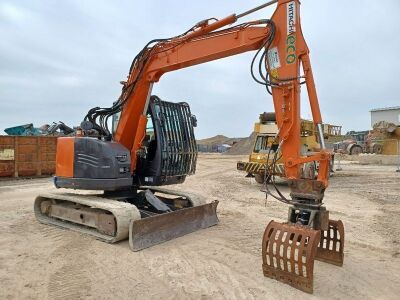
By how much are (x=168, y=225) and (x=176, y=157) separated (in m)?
1.31

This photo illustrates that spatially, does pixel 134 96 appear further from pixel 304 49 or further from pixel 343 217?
pixel 343 217

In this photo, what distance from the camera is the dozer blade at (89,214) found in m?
5.70

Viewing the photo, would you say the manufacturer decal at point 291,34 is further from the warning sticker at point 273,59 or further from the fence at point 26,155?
the fence at point 26,155

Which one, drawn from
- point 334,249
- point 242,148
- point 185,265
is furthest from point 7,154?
point 242,148

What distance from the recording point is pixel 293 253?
4.08 meters

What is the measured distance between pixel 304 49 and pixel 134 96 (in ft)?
10.4

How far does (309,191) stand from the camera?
14.6 ft

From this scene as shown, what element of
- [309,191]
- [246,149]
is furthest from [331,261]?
[246,149]

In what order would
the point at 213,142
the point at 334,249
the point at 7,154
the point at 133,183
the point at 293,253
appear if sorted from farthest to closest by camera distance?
the point at 213,142 < the point at 7,154 < the point at 133,183 < the point at 334,249 < the point at 293,253

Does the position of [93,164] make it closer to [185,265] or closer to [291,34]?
[185,265]

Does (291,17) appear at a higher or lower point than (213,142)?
higher

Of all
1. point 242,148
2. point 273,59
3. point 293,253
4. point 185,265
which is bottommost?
point 185,265

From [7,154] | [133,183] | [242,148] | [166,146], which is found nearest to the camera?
[166,146]

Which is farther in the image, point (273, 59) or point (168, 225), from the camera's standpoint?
point (168, 225)
